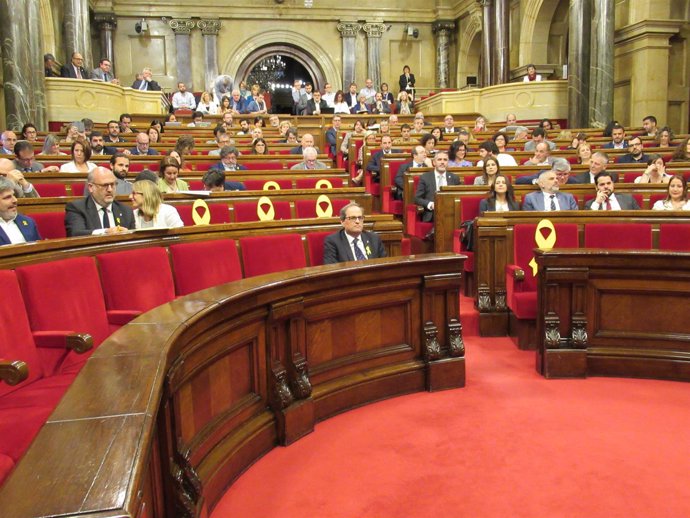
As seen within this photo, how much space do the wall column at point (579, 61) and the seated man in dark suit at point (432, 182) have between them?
601 centimetres

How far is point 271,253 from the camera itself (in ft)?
12.4

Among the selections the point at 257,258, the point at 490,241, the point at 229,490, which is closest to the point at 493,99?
the point at 490,241

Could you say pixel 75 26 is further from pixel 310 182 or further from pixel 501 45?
pixel 310 182

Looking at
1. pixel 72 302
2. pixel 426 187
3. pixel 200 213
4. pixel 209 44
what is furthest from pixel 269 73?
pixel 72 302

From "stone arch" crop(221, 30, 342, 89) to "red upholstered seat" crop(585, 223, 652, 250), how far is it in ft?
45.8

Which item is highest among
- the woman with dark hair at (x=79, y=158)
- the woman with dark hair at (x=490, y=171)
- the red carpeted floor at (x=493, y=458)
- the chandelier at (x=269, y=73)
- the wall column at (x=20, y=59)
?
the chandelier at (x=269, y=73)

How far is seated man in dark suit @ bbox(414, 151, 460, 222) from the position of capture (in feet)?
19.5

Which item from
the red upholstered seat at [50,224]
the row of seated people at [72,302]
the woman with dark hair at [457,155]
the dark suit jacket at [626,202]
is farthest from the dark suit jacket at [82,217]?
the woman with dark hair at [457,155]

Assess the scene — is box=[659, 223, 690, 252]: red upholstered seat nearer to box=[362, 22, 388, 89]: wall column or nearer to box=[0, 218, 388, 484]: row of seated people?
box=[0, 218, 388, 484]: row of seated people

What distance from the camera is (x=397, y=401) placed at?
320 cm

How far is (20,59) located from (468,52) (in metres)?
11.5

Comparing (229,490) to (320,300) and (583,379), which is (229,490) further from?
(583,379)

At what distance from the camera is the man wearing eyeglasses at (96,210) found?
379 cm

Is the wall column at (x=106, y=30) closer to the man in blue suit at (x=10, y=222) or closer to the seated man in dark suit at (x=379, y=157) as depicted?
the seated man in dark suit at (x=379, y=157)
